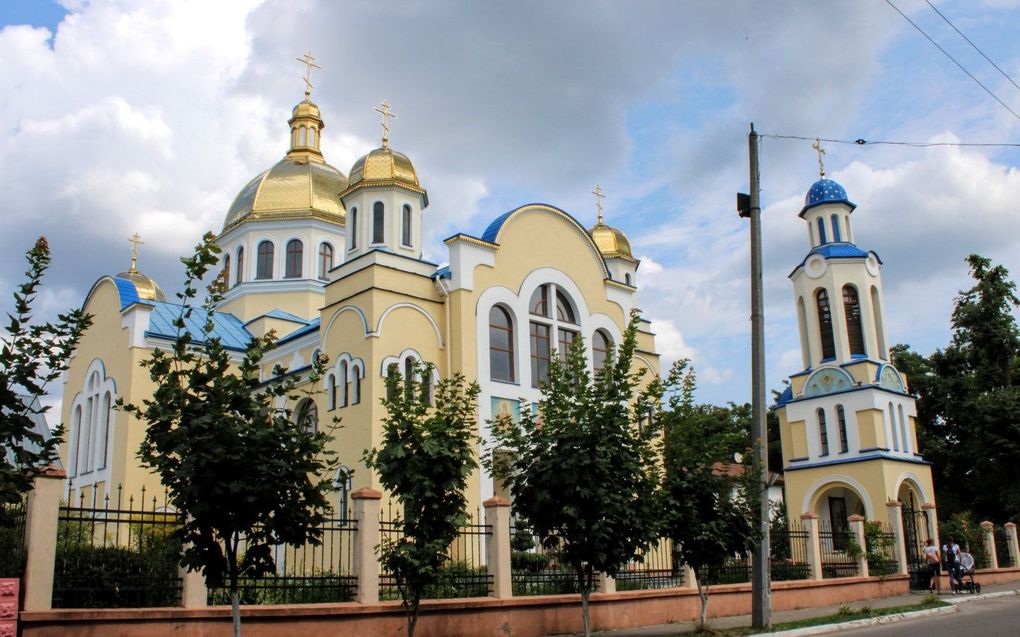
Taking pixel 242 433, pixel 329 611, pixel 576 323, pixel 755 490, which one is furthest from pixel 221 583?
pixel 576 323

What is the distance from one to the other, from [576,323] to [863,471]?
37.4ft

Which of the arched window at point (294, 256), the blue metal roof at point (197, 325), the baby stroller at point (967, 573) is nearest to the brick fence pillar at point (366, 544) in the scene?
the blue metal roof at point (197, 325)

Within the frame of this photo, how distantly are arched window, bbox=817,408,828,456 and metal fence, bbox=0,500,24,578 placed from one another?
86.0 ft

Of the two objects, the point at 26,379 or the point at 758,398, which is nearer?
Answer: the point at 26,379

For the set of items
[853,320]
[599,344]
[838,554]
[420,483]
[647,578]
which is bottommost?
[647,578]

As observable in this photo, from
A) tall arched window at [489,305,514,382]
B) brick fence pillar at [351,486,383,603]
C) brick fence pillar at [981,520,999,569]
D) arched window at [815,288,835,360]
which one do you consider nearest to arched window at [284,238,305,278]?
tall arched window at [489,305,514,382]

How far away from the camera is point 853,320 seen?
31172mm

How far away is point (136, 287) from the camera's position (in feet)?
85.3

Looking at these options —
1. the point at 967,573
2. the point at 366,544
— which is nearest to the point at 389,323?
the point at 366,544

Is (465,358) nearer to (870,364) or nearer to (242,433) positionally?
(242,433)

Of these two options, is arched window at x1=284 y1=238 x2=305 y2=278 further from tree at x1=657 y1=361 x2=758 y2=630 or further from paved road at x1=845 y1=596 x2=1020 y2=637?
paved road at x1=845 y1=596 x2=1020 y2=637

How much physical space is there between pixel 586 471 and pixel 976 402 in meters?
26.3

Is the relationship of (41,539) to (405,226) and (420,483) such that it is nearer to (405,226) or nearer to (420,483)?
(420,483)

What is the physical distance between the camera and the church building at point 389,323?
68.9 feet
